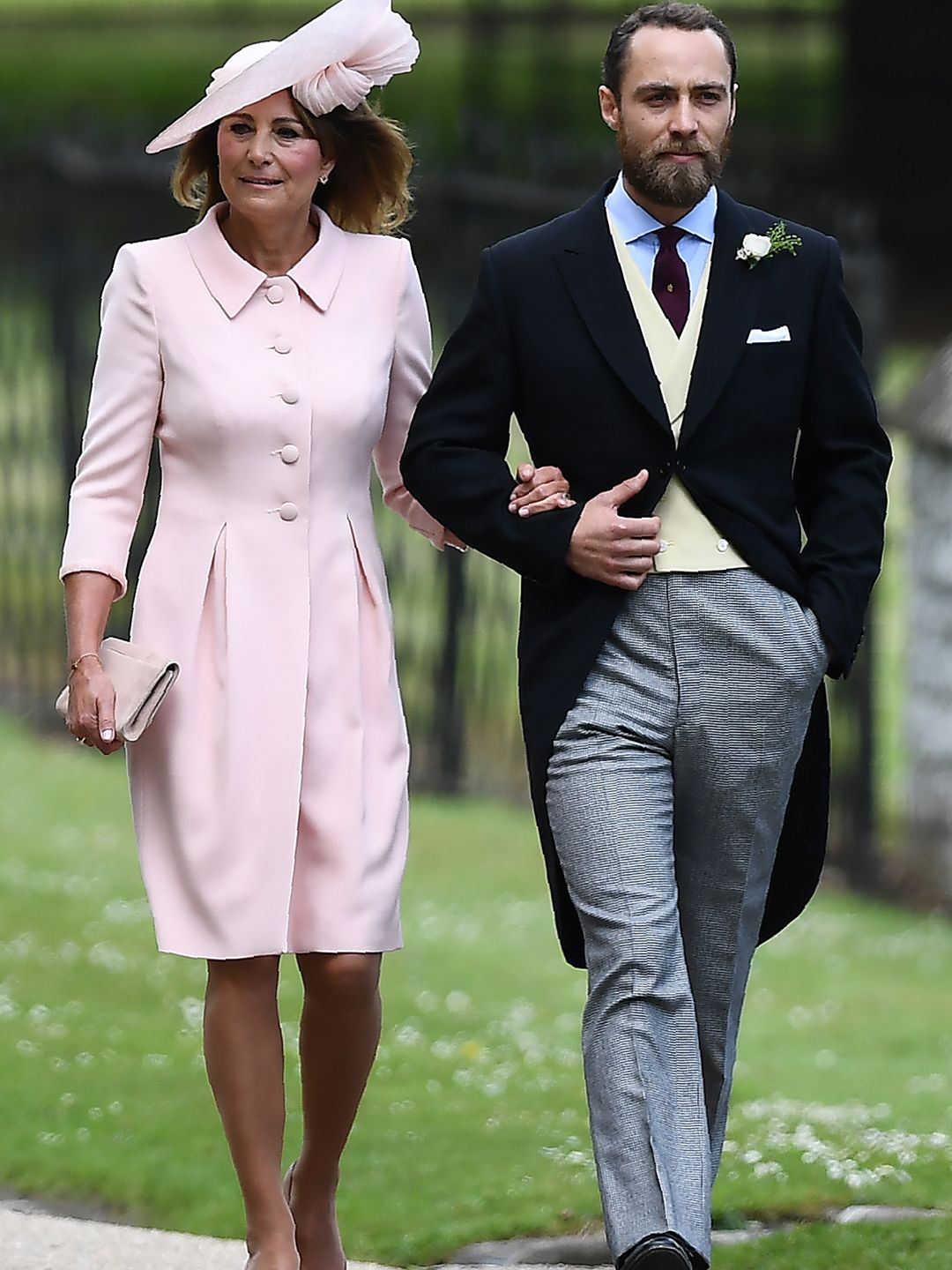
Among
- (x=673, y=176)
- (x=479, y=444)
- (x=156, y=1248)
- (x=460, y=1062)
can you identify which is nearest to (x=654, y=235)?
(x=673, y=176)

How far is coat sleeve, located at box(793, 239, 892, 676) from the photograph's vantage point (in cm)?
380

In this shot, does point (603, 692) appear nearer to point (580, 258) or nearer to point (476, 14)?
point (580, 258)

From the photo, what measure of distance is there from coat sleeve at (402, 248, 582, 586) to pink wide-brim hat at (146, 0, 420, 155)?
14.6 inches

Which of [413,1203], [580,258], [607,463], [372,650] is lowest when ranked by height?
[413,1203]

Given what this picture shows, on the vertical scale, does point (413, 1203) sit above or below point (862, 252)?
below

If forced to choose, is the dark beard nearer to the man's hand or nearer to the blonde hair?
the man's hand

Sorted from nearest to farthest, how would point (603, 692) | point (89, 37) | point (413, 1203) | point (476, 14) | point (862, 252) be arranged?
1. point (603, 692)
2. point (413, 1203)
3. point (862, 252)
4. point (476, 14)
5. point (89, 37)

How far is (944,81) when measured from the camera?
23328 mm

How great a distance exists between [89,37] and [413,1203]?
102 ft

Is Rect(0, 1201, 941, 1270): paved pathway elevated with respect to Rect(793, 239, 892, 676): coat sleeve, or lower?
lower

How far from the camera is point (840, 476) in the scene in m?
3.83

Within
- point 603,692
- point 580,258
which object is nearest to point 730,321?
point 580,258

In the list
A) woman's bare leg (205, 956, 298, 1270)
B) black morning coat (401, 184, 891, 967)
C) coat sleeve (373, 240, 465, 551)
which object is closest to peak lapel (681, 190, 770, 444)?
black morning coat (401, 184, 891, 967)

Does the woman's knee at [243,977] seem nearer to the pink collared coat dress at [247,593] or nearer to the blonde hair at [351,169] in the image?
the pink collared coat dress at [247,593]
